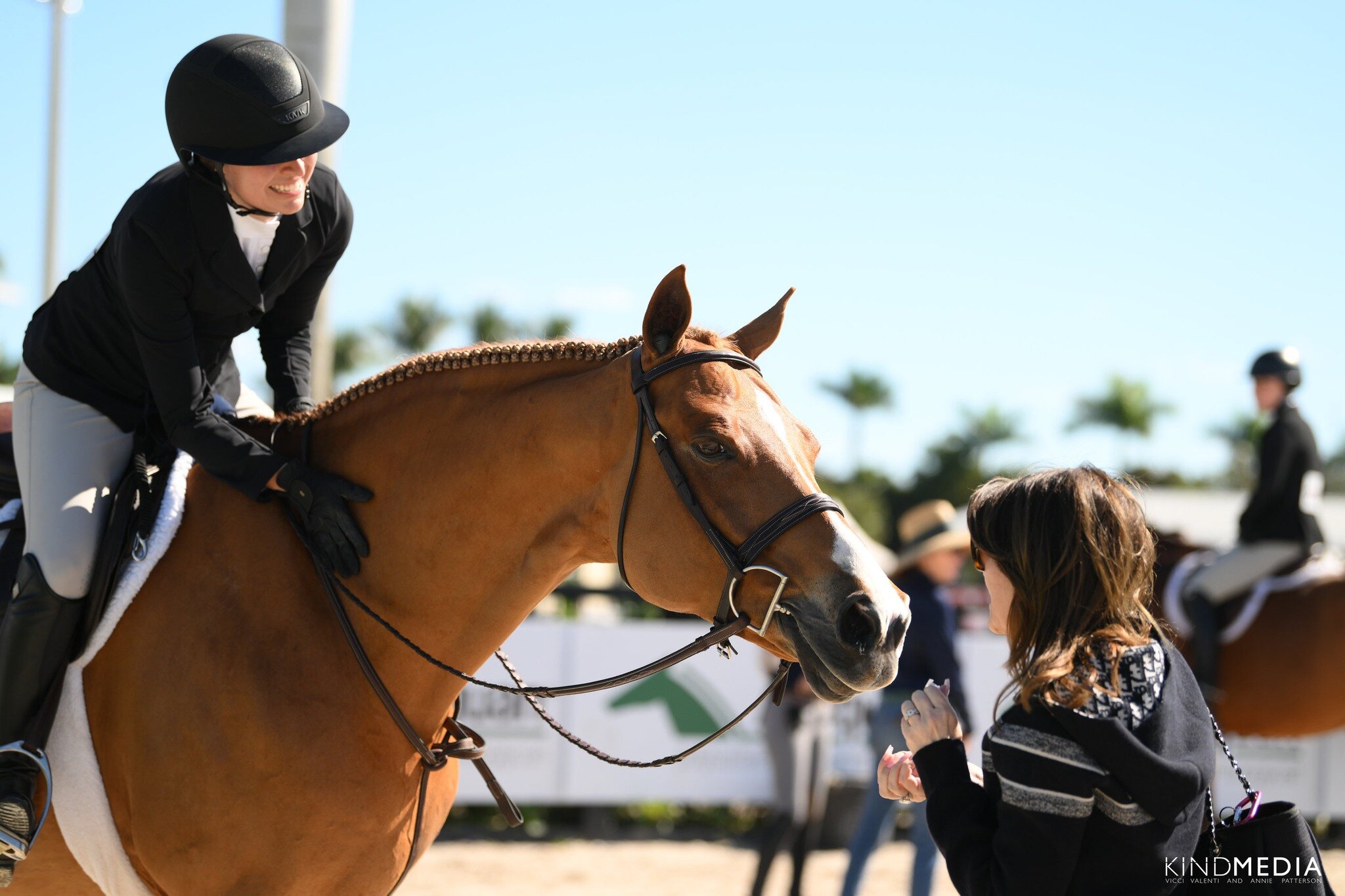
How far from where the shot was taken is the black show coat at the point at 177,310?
285 centimetres

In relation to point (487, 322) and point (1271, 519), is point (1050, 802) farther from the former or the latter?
point (487, 322)

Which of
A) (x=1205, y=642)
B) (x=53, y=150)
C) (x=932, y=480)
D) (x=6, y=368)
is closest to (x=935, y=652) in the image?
(x=1205, y=642)

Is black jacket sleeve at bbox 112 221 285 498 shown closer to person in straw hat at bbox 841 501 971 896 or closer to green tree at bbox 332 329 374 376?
person in straw hat at bbox 841 501 971 896

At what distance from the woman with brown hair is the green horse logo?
713 cm

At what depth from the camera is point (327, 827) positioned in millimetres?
2703

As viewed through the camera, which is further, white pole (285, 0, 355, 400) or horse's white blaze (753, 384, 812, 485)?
white pole (285, 0, 355, 400)

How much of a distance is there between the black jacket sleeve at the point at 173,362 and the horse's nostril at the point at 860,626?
5.06 feet

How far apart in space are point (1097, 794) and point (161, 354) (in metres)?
2.42

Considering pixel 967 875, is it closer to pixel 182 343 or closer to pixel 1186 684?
pixel 1186 684

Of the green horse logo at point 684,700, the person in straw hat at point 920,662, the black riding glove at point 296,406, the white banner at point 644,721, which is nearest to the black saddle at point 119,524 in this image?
the black riding glove at point 296,406

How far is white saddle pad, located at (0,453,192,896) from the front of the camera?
2.75 metres

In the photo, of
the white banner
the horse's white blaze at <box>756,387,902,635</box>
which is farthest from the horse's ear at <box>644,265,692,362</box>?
the white banner

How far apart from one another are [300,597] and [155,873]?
2.44ft

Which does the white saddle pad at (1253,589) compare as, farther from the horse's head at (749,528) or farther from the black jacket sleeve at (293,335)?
the black jacket sleeve at (293,335)
